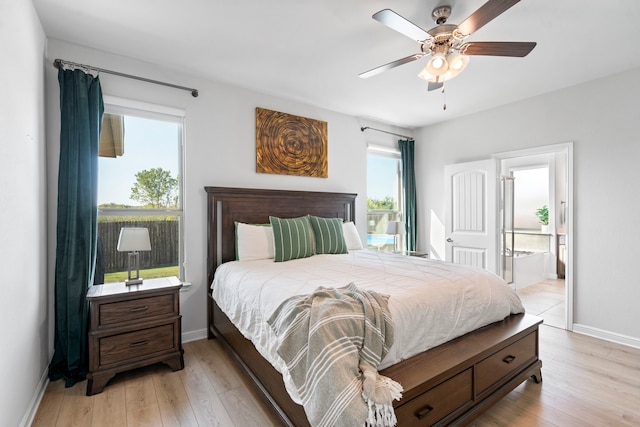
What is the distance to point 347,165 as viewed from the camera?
4223mm

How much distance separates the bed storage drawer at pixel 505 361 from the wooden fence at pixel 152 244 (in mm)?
2762

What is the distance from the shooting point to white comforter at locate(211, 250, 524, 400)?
1608 mm

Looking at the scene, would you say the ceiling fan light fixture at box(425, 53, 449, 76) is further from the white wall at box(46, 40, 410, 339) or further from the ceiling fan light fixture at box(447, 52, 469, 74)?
the white wall at box(46, 40, 410, 339)

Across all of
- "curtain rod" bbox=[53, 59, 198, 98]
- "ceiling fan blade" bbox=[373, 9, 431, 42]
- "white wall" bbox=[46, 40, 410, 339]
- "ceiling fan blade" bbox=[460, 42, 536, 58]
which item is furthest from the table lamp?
"ceiling fan blade" bbox=[460, 42, 536, 58]

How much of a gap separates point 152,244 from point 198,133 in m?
1.20

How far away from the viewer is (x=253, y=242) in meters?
2.94

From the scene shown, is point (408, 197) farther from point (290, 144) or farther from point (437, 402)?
point (437, 402)

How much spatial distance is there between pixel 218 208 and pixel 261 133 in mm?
1012

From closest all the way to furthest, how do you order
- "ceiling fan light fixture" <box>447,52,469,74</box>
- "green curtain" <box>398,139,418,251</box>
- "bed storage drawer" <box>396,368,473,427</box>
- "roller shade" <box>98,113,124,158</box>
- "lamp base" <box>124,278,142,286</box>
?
"bed storage drawer" <box>396,368,473,427</box>
"ceiling fan light fixture" <box>447,52,469,74</box>
"lamp base" <box>124,278,142,286</box>
"roller shade" <box>98,113,124,158</box>
"green curtain" <box>398,139,418,251</box>

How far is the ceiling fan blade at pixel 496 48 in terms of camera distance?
186 centimetres

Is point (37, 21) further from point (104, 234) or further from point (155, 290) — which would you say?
point (155, 290)

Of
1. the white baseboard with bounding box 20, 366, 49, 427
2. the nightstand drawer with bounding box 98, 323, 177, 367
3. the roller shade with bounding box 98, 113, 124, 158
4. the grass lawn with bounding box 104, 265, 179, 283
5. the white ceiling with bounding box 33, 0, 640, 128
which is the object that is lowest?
the white baseboard with bounding box 20, 366, 49, 427

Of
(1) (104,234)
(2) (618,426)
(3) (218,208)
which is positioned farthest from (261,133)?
(2) (618,426)

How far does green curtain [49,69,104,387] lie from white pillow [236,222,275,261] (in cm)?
117
